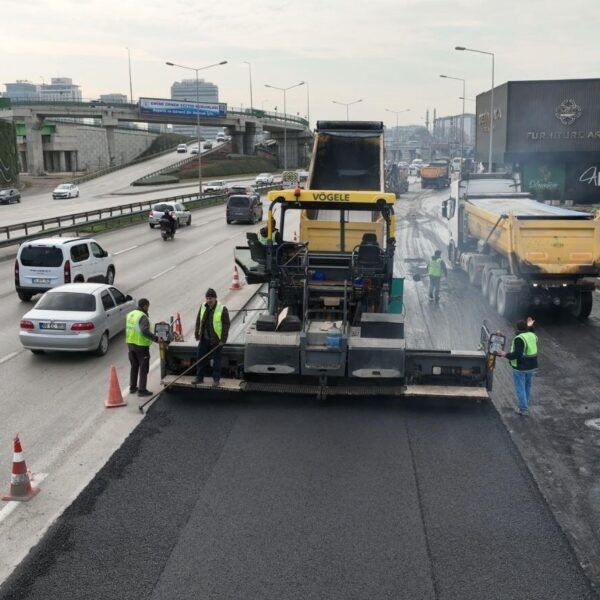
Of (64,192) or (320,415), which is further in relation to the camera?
(64,192)

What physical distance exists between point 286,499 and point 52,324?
8.14 m

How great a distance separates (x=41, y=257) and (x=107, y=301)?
582cm

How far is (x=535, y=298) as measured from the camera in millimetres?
19422

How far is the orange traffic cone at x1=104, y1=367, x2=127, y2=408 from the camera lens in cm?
1268

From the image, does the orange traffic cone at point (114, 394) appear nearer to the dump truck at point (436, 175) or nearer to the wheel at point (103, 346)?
the wheel at point (103, 346)

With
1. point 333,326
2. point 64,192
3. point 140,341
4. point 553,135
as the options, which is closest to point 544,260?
point 333,326

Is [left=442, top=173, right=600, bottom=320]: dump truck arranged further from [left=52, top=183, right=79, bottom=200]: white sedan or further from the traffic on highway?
[left=52, top=183, right=79, bottom=200]: white sedan

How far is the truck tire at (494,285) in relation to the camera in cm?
2055

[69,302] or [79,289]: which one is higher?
[79,289]

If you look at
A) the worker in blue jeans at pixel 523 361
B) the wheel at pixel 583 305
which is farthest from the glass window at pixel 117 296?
the wheel at pixel 583 305

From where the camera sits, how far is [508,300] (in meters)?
19.3

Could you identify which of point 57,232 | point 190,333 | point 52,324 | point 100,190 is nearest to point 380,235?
point 190,333

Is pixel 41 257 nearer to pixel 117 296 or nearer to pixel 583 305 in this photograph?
pixel 117 296

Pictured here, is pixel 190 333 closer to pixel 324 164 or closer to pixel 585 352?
pixel 324 164
